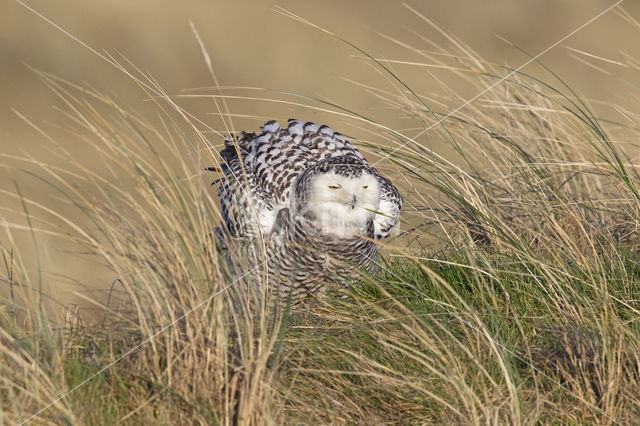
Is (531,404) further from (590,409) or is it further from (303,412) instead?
(303,412)

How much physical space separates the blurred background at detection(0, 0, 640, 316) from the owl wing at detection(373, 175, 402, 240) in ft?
19.6

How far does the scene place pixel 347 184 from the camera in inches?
118

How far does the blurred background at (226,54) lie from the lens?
10352mm

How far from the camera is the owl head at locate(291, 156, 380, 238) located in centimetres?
302

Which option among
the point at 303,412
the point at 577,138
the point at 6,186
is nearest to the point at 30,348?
the point at 303,412

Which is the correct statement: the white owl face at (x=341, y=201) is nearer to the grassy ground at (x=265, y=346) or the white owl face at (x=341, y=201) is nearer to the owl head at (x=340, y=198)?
the owl head at (x=340, y=198)

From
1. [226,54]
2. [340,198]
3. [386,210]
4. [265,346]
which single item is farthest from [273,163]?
[226,54]

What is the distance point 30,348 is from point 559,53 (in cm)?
1475

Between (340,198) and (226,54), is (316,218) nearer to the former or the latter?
(340,198)

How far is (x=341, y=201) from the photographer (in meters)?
3.02

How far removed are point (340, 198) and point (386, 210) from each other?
0.56 meters

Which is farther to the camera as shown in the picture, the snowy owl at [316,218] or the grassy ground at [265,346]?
the snowy owl at [316,218]

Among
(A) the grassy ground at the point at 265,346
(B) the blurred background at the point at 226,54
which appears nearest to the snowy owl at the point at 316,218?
(A) the grassy ground at the point at 265,346

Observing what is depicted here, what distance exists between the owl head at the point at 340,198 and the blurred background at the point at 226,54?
626 centimetres
